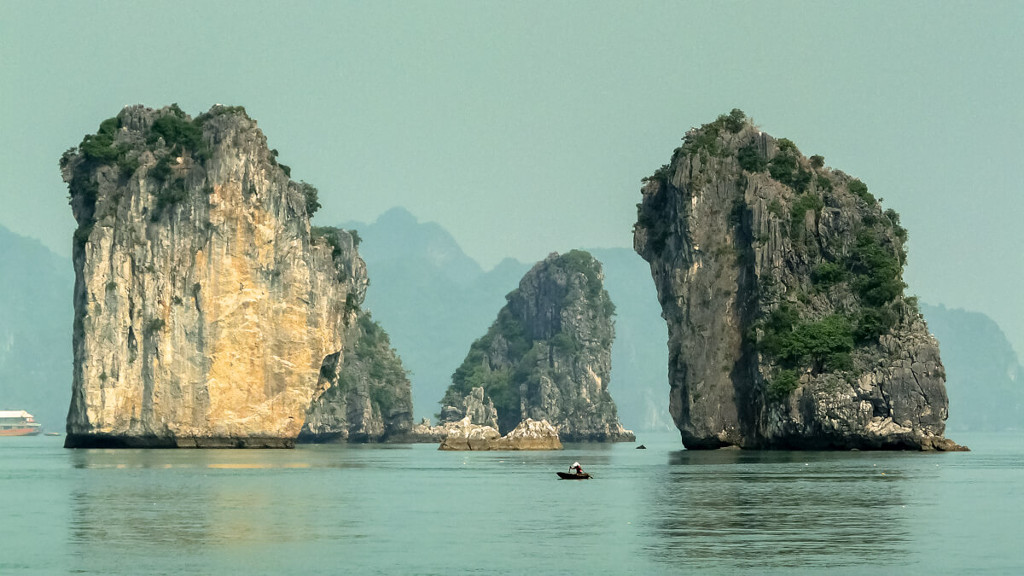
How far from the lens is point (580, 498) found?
6638cm

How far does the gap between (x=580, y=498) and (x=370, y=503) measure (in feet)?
30.3

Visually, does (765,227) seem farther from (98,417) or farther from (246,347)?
(98,417)

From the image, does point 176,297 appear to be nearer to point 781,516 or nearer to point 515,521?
point 515,521

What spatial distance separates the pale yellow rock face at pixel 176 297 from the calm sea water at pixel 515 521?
3643 cm

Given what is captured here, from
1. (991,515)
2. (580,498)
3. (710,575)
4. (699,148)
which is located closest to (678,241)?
(699,148)

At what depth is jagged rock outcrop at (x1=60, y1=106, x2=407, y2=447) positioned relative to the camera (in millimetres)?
129125

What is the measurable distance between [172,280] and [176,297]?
1614 mm

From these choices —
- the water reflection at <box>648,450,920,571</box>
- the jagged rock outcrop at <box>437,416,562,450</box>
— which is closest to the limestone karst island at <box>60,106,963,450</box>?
the jagged rock outcrop at <box>437,416,562,450</box>

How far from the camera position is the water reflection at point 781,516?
138 feet

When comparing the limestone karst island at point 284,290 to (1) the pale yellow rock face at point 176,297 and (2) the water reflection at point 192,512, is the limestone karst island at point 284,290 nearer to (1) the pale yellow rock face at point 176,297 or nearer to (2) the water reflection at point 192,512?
(1) the pale yellow rock face at point 176,297

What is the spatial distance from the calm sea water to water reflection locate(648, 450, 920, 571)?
121 mm

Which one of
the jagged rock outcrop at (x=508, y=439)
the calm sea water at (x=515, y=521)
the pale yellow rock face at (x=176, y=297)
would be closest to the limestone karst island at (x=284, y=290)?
the pale yellow rock face at (x=176, y=297)

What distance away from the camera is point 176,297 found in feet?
426

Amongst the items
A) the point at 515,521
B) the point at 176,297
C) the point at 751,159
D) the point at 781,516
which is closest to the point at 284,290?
the point at 176,297
